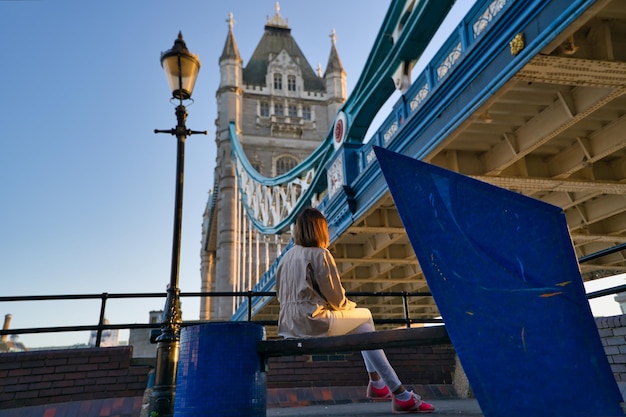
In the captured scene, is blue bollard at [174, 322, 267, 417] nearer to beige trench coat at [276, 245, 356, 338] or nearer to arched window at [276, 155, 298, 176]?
beige trench coat at [276, 245, 356, 338]

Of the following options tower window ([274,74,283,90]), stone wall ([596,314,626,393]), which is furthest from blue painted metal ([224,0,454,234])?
tower window ([274,74,283,90])

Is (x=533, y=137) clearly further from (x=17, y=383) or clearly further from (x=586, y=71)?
(x=17, y=383)

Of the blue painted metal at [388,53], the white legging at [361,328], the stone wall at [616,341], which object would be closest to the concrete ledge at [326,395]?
the stone wall at [616,341]

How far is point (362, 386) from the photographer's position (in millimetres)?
6301

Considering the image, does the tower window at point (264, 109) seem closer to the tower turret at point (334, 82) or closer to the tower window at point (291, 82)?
the tower window at point (291, 82)

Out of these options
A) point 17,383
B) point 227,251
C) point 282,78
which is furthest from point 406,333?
point 282,78

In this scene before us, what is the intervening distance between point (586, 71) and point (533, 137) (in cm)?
206

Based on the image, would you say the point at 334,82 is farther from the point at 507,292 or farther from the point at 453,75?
the point at 507,292

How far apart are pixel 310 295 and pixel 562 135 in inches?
254

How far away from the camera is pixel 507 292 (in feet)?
7.38

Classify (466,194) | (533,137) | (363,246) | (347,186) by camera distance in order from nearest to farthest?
1. (466,194)
2. (533,137)
3. (347,186)
4. (363,246)

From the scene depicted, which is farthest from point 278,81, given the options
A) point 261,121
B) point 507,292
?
point 507,292

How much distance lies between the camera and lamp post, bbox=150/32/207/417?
423cm

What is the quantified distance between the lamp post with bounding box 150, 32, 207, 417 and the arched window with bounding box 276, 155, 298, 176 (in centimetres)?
4716
